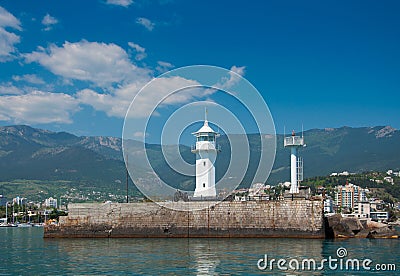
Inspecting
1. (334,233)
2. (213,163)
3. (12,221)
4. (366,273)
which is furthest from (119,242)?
(12,221)

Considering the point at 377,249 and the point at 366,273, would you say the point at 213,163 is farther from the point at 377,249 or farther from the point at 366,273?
the point at 366,273

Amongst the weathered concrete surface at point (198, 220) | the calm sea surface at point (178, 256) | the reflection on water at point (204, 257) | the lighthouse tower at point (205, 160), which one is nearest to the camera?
the reflection on water at point (204, 257)

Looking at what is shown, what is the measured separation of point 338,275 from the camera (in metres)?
20.5

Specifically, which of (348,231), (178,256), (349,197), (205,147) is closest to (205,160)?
(205,147)

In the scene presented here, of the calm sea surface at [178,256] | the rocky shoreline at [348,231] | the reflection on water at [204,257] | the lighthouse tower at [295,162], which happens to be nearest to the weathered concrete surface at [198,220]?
the calm sea surface at [178,256]

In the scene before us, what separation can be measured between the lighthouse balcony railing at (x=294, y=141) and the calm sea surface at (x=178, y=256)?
11.3 metres

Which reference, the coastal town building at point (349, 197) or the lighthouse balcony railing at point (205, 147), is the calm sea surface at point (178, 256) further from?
the coastal town building at point (349, 197)

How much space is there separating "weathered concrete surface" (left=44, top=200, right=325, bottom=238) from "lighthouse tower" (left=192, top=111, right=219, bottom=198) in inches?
218

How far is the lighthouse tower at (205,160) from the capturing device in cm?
4372

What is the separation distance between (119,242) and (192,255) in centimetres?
965

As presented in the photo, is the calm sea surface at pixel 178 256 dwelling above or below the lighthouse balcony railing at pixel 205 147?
below

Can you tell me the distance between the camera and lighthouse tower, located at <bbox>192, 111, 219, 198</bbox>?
4372cm

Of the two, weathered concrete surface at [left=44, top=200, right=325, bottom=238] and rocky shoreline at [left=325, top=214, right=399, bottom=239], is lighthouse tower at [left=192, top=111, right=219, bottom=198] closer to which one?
weathered concrete surface at [left=44, top=200, right=325, bottom=238]

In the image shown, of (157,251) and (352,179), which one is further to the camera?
(352,179)
